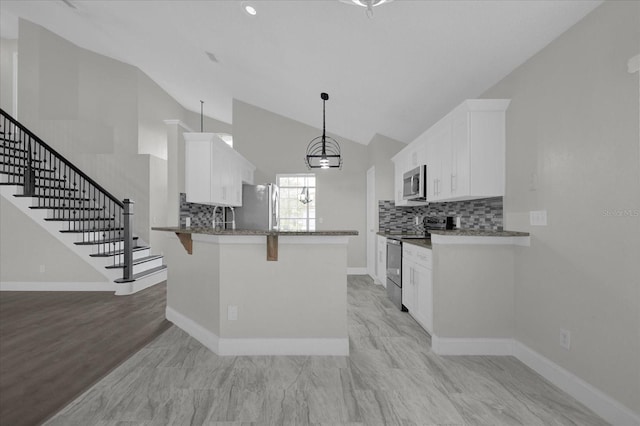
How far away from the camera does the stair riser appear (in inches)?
203

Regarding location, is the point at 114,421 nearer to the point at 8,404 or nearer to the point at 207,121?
the point at 8,404

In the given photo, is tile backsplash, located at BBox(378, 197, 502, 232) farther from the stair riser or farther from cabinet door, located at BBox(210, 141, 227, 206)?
the stair riser

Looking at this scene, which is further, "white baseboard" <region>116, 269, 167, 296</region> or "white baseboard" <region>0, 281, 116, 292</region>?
"white baseboard" <region>0, 281, 116, 292</region>

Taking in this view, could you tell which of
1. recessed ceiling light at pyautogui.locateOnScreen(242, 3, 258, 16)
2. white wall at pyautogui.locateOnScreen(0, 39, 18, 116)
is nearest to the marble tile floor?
recessed ceiling light at pyautogui.locateOnScreen(242, 3, 258, 16)

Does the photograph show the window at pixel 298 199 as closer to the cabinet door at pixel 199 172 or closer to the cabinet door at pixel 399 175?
the cabinet door at pixel 399 175

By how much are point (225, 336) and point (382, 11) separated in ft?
10.0

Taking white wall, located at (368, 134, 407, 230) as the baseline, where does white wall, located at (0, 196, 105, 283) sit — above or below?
below

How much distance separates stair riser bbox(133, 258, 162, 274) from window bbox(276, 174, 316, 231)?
8.32 ft

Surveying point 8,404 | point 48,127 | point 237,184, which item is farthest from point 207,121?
point 8,404

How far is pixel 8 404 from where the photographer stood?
192 cm

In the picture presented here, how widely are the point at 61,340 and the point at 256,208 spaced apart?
3.41 m

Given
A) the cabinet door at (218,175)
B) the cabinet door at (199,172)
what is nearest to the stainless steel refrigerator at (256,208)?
the cabinet door at (218,175)

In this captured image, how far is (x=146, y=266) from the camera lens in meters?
5.43

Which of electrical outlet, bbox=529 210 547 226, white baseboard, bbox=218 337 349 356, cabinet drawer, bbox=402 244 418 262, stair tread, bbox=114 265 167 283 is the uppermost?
electrical outlet, bbox=529 210 547 226
